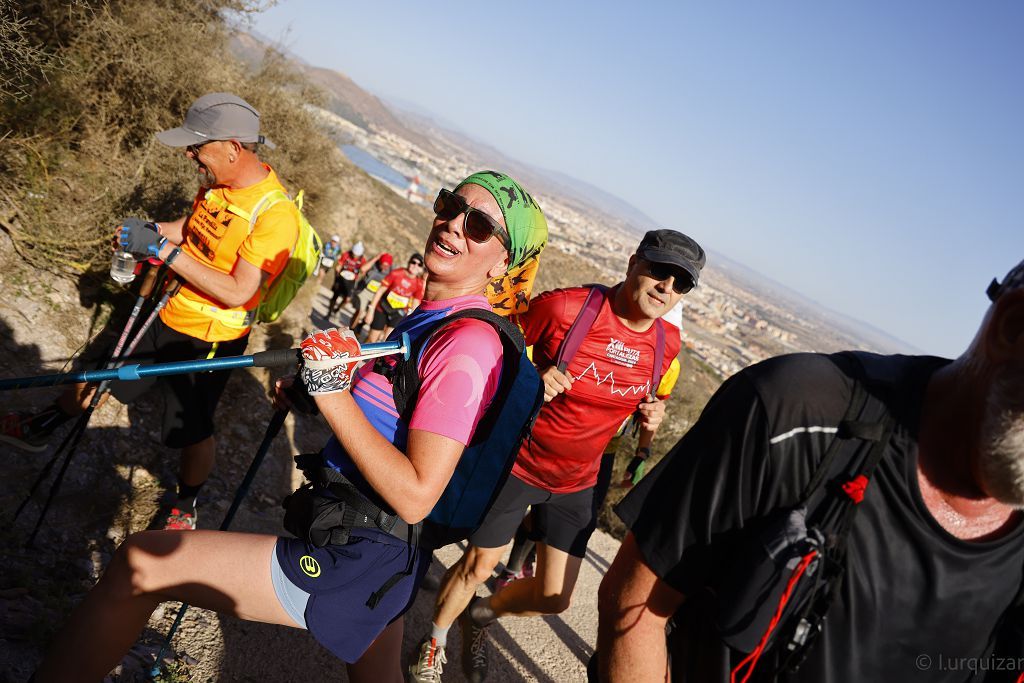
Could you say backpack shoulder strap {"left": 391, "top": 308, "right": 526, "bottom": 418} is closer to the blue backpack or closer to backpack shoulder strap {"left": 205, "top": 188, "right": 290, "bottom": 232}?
the blue backpack

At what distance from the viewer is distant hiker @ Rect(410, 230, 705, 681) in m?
3.32

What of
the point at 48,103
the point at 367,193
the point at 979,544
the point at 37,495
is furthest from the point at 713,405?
the point at 367,193

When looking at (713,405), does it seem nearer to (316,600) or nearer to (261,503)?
(316,600)

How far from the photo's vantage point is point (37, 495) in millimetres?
3455

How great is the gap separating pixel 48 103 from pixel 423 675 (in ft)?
22.7

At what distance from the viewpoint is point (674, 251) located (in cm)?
343

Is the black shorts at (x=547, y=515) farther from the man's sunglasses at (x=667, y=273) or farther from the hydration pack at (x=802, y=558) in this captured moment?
the hydration pack at (x=802, y=558)

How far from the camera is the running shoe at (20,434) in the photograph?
3172 millimetres

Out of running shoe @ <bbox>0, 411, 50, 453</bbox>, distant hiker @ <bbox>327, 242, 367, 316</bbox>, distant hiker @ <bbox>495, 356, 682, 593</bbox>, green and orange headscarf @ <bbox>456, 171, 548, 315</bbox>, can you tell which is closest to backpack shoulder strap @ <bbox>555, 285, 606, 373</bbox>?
distant hiker @ <bbox>495, 356, 682, 593</bbox>

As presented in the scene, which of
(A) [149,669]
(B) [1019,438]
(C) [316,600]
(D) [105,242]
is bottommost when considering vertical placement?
(A) [149,669]

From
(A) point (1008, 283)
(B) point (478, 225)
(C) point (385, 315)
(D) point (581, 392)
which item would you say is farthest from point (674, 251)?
(C) point (385, 315)

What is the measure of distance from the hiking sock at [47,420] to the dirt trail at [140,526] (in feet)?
1.48

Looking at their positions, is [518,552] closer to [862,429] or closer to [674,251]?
[674,251]

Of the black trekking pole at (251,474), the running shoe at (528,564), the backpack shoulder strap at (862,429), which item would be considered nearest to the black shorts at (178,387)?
the black trekking pole at (251,474)
